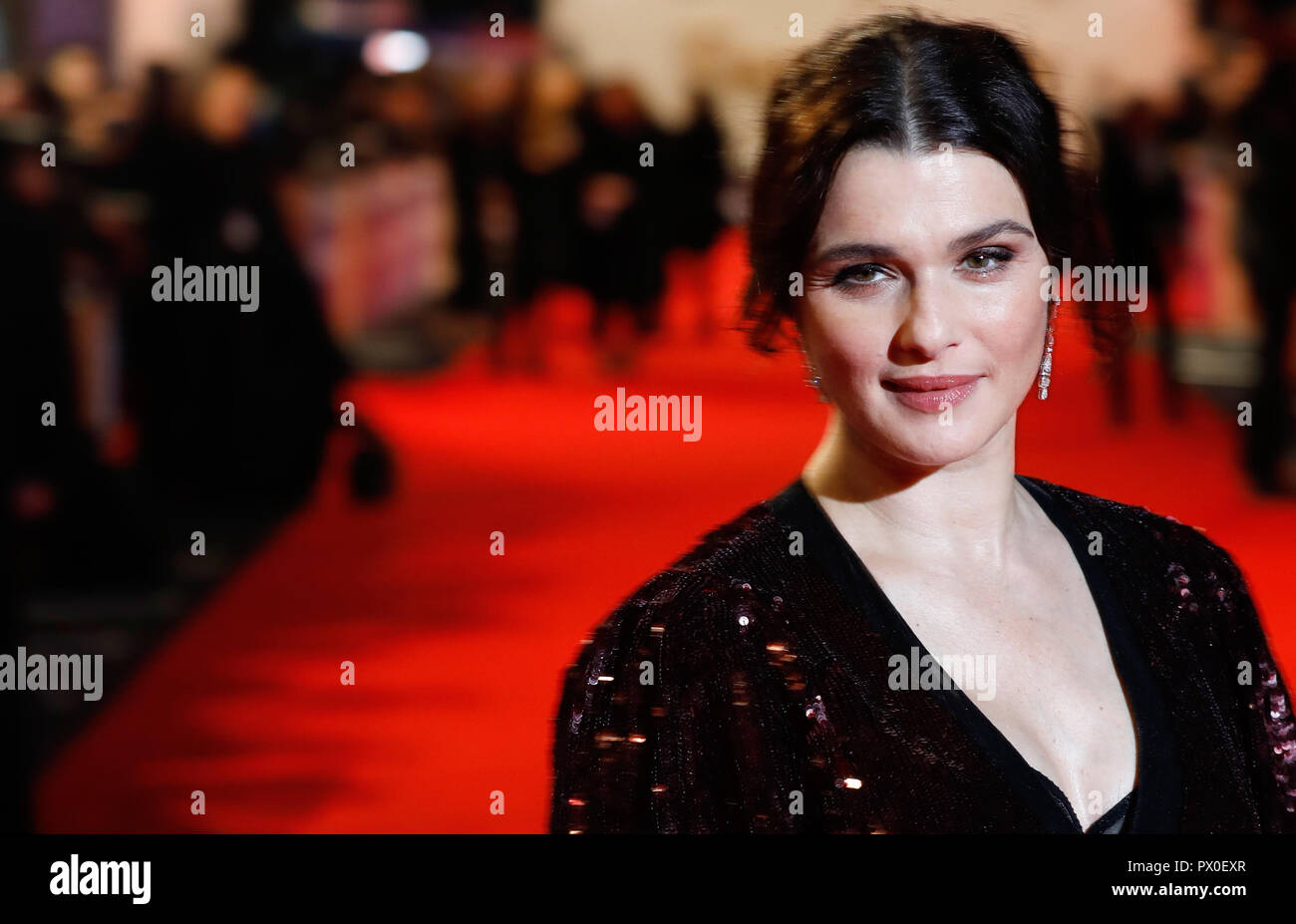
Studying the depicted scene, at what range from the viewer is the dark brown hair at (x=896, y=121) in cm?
121

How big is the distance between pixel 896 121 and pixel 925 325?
17cm

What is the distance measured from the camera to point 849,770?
3.90ft

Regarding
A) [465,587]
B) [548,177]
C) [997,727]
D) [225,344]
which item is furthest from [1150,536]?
[548,177]

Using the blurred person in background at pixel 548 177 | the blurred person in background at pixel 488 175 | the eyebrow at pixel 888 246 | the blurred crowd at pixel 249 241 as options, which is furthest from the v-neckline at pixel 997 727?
the blurred person in background at pixel 488 175

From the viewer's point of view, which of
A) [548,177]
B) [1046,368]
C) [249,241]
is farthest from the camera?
[548,177]

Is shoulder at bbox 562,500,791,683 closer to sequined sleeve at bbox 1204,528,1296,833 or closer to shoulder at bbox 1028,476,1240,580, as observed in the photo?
shoulder at bbox 1028,476,1240,580

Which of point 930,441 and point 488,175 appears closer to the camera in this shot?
point 930,441

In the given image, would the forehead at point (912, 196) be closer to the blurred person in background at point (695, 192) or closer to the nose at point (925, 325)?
the nose at point (925, 325)

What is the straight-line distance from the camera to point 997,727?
1260mm

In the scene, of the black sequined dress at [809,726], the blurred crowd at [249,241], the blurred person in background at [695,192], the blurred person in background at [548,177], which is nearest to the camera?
the black sequined dress at [809,726]

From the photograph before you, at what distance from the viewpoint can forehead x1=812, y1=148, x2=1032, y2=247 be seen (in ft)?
3.98

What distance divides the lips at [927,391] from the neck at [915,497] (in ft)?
0.23

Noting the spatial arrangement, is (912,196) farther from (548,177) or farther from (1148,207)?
(548,177)
